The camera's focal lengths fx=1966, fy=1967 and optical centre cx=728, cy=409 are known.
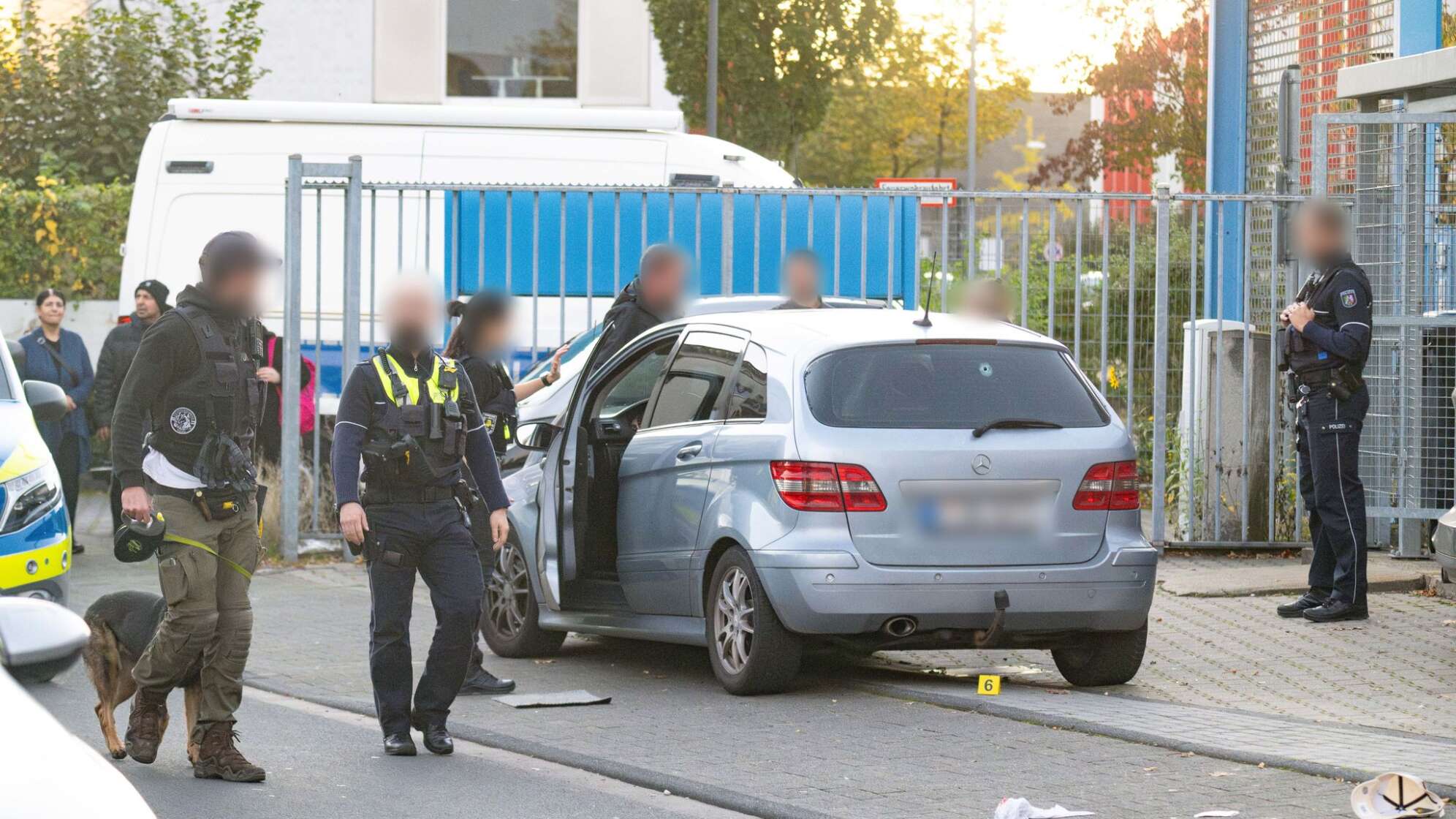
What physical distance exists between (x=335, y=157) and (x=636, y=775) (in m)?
9.83

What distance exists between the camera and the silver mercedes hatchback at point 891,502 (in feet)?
24.9

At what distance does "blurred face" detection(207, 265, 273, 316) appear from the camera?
6707mm

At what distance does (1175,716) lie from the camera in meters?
7.50

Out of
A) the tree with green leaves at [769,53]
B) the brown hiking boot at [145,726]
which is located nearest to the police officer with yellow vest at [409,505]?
the brown hiking boot at [145,726]

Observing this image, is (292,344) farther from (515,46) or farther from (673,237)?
(515,46)

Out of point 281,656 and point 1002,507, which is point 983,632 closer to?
point 1002,507

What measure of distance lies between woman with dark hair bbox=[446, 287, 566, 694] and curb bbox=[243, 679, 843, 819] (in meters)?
0.57

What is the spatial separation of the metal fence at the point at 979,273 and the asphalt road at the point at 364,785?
18.1ft

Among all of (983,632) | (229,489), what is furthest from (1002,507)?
(229,489)

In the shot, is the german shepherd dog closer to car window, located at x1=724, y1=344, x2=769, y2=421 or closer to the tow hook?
car window, located at x1=724, y1=344, x2=769, y2=421

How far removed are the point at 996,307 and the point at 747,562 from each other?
3.88 m

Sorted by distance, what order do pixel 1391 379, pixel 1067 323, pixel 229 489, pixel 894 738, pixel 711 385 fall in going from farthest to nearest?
pixel 1067 323
pixel 1391 379
pixel 711 385
pixel 894 738
pixel 229 489

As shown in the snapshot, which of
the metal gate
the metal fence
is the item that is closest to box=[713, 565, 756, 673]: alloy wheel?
the metal fence

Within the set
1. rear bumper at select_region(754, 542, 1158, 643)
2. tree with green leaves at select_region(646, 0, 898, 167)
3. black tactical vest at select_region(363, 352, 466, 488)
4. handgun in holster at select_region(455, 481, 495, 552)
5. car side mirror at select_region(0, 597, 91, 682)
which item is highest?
tree with green leaves at select_region(646, 0, 898, 167)
